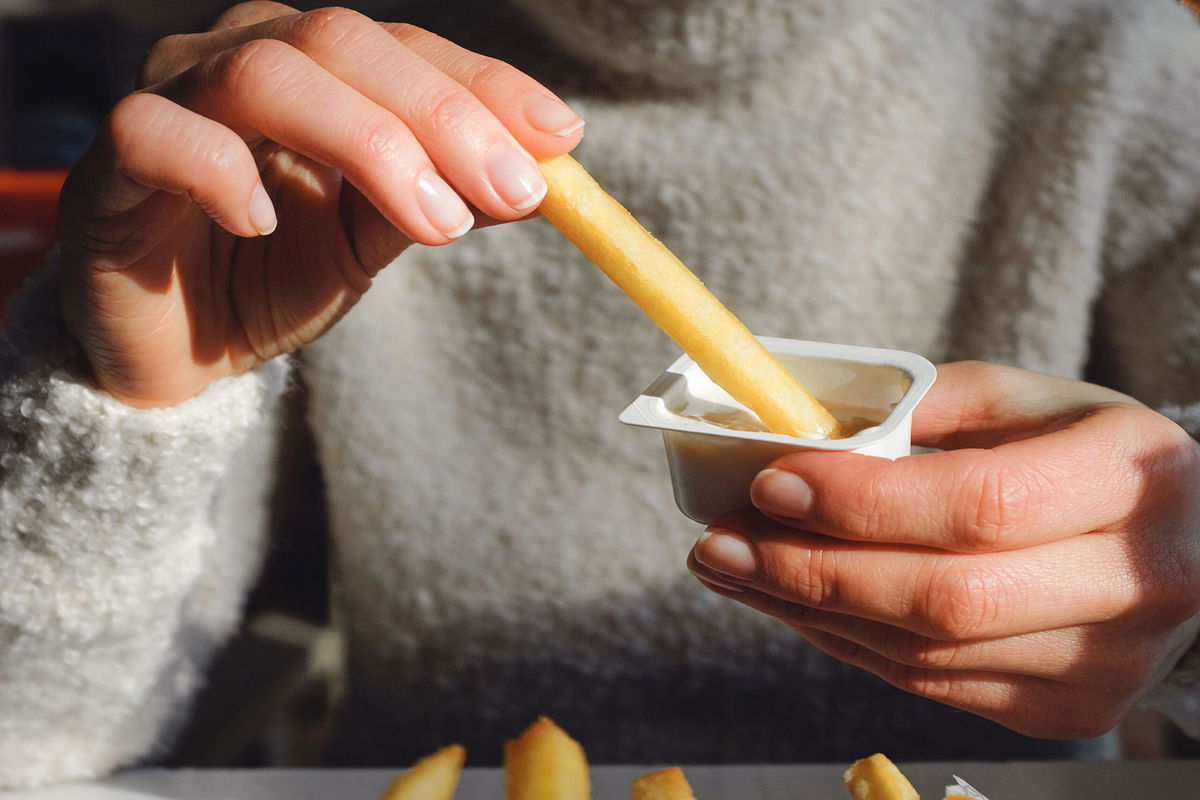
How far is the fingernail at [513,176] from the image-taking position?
413 millimetres

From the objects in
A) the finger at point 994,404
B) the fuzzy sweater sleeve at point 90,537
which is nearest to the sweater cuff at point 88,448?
the fuzzy sweater sleeve at point 90,537

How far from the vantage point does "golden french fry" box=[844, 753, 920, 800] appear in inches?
18.6

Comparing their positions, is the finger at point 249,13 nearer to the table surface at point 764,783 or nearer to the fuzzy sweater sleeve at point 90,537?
the fuzzy sweater sleeve at point 90,537

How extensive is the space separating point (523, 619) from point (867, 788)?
0.49 m

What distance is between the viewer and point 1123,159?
0.79 m

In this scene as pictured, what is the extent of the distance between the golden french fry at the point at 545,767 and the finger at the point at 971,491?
0.20m

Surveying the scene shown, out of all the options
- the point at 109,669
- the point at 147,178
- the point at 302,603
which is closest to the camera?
the point at 147,178

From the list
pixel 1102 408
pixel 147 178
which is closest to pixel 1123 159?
pixel 1102 408

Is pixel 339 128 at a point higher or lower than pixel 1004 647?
higher

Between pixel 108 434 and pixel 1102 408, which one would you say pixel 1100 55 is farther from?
pixel 108 434

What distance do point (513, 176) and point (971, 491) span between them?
250mm

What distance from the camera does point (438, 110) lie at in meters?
0.42

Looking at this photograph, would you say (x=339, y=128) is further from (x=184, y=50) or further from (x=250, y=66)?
(x=184, y=50)

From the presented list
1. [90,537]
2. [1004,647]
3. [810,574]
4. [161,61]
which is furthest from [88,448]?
[1004,647]
